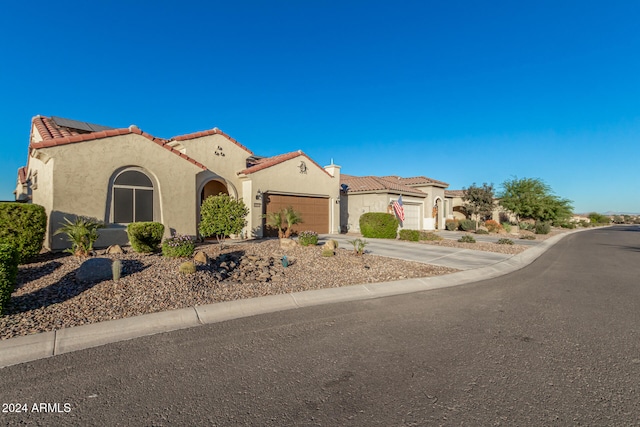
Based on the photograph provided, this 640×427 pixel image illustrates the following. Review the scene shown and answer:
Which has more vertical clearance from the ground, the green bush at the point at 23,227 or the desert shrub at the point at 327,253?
the green bush at the point at 23,227

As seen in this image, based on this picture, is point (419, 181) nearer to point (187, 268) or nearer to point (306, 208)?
point (306, 208)

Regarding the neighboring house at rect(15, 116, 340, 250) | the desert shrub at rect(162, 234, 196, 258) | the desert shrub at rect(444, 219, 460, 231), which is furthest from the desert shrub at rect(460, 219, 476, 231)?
the desert shrub at rect(162, 234, 196, 258)

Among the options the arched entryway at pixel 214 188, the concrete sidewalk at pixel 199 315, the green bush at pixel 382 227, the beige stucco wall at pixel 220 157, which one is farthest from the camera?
the green bush at pixel 382 227

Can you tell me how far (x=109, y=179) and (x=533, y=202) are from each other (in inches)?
1424

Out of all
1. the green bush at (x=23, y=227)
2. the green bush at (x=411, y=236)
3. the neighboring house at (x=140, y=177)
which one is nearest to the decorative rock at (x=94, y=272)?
the green bush at (x=23, y=227)

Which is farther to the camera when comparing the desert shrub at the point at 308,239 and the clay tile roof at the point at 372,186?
the clay tile roof at the point at 372,186

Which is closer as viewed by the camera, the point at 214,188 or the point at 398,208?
the point at 214,188

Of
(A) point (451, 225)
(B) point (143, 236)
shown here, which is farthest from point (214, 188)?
(A) point (451, 225)

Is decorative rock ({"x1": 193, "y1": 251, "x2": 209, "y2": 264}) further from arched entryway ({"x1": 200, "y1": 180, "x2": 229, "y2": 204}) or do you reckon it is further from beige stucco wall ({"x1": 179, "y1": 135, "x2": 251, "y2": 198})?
arched entryway ({"x1": 200, "y1": 180, "x2": 229, "y2": 204})

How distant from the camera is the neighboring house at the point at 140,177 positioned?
10.2 metres

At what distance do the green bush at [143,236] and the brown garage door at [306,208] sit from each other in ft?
24.1

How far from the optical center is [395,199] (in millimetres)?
22734

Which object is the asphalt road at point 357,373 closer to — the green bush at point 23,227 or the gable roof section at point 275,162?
the green bush at point 23,227

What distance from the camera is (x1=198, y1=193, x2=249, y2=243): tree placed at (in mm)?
10102
